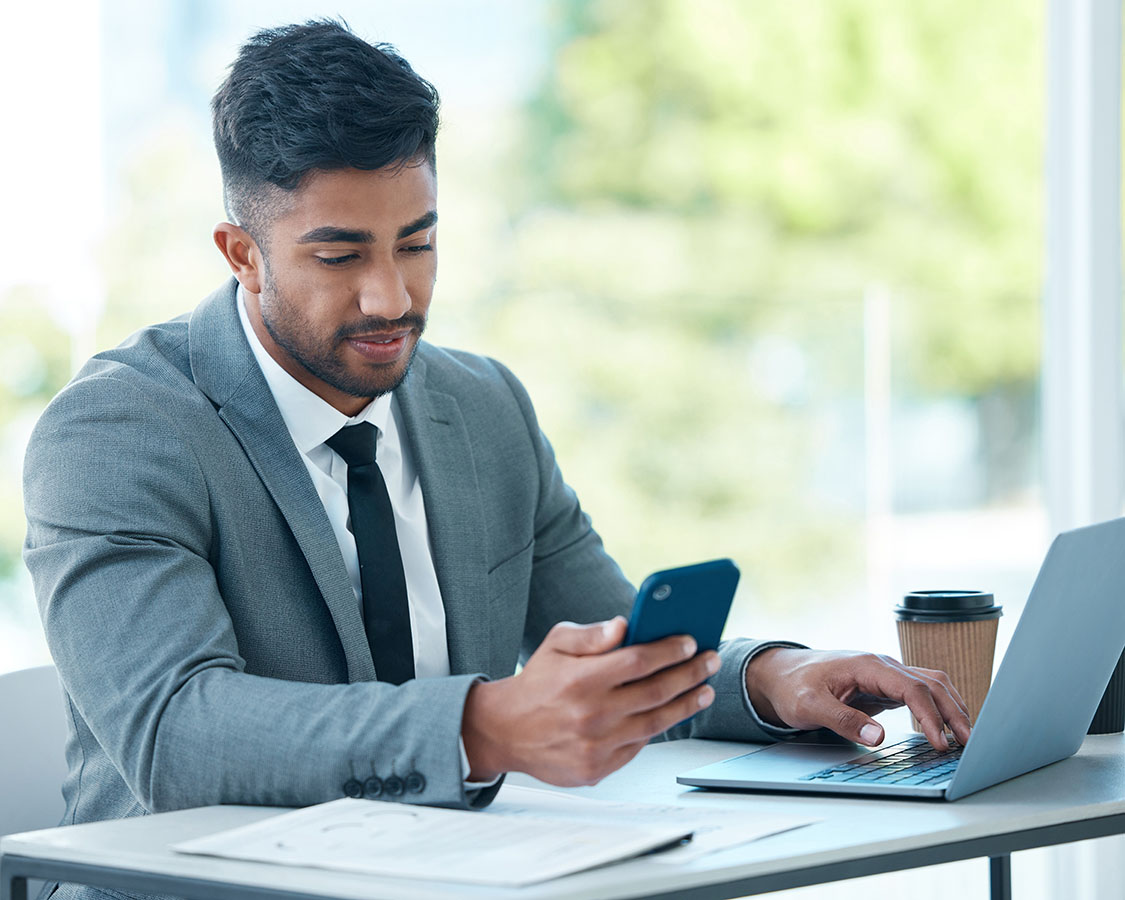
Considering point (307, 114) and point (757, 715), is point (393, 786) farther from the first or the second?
point (307, 114)

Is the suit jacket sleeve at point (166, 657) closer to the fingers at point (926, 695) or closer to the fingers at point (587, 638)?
the fingers at point (587, 638)

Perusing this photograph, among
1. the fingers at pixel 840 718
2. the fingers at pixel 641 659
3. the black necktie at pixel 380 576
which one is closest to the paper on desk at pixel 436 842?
the fingers at pixel 641 659

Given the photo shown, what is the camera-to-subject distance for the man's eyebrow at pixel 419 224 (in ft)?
4.87

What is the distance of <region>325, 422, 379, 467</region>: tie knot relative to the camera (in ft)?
5.14

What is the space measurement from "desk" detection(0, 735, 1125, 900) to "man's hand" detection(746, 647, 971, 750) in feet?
0.33

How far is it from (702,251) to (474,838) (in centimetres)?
773

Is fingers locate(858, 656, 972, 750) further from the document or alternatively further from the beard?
the beard

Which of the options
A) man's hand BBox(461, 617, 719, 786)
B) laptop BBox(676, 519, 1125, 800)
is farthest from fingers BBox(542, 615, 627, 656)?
laptop BBox(676, 519, 1125, 800)

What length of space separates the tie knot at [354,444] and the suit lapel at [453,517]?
0.32 feet

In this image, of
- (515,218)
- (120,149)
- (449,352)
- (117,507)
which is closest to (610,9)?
(515,218)

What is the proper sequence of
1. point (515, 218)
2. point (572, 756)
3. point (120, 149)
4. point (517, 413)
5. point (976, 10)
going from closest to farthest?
point (572, 756) < point (517, 413) < point (120, 149) < point (515, 218) < point (976, 10)

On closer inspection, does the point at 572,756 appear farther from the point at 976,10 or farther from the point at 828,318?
the point at 976,10

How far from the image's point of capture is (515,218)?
7938 mm

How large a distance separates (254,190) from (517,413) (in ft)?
1.56
